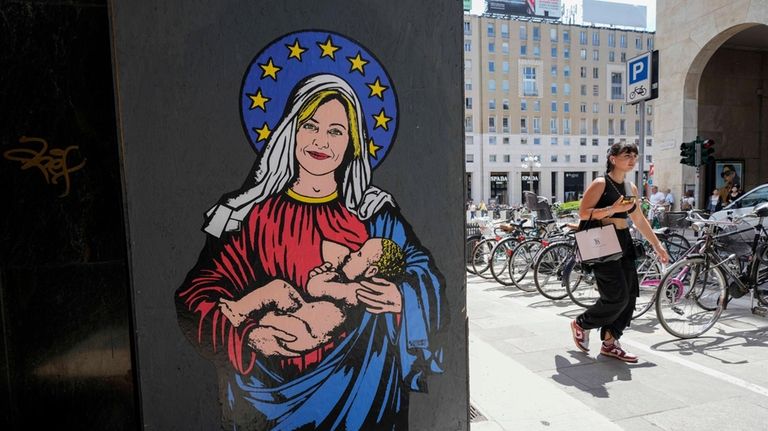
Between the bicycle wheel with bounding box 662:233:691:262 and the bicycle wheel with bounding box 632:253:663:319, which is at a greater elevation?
the bicycle wheel with bounding box 662:233:691:262

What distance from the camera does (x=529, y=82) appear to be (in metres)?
66.4

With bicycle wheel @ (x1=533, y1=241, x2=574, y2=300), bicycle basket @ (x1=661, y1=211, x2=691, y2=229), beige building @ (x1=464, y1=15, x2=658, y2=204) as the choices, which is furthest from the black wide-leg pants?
beige building @ (x1=464, y1=15, x2=658, y2=204)

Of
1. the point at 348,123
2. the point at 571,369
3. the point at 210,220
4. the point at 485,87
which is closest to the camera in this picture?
the point at 210,220

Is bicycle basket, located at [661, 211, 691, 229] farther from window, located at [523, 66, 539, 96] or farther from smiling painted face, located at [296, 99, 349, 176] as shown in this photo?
window, located at [523, 66, 539, 96]

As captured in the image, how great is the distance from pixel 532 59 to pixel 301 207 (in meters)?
71.9

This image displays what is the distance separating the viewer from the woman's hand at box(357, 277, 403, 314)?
7.51 feet

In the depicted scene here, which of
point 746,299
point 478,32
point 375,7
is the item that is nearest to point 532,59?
point 478,32

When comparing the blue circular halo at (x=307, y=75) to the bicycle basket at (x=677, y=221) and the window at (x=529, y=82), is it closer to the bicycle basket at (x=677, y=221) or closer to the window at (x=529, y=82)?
the bicycle basket at (x=677, y=221)

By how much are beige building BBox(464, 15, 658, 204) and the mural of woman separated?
199 feet

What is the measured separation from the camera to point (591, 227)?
432cm

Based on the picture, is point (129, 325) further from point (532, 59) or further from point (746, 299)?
point (532, 59)

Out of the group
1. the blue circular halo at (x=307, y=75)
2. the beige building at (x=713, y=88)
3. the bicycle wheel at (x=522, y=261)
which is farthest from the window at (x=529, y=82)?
the blue circular halo at (x=307, y=75)

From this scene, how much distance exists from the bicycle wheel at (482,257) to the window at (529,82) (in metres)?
61.7

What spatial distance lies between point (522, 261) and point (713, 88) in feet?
56.8
